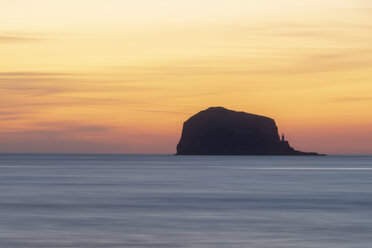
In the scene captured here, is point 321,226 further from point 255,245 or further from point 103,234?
point 103,234

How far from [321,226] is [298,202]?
52.7ft

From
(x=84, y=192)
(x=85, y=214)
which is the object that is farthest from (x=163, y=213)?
(x=84, y=192)

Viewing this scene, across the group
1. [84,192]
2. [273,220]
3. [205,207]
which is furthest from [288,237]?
[84,192]

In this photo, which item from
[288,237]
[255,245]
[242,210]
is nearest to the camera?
[255,245]

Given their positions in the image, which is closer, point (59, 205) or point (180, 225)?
point (180, 225)

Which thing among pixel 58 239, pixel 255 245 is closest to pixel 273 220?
pixel 255 245

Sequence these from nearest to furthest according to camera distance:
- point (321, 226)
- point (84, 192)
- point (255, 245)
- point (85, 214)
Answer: point (255, 245)
point (321, 226)
point (85, 214)
point (84, 192)

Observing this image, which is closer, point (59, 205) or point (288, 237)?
point (288, 237)

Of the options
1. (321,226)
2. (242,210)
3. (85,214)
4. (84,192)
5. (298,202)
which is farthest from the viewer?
(84,192)

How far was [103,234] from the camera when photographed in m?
30.1

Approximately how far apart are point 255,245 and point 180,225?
7007 millimetres

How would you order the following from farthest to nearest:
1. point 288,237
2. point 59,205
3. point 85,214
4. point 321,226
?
point 59,205
point 85,214
point 321,226
point 288,237

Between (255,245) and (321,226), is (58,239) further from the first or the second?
(321,226)

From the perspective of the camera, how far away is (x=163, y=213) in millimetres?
40844
